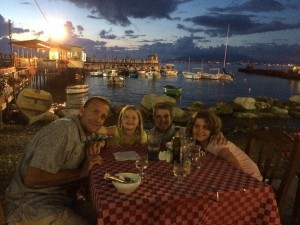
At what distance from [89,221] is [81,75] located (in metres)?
49.2

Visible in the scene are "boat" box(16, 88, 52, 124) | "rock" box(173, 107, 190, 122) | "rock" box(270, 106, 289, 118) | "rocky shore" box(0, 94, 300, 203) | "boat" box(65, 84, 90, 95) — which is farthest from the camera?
"boat" box(65, 84, 90, 95)

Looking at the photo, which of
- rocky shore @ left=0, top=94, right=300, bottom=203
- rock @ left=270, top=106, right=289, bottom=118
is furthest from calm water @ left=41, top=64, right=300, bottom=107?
rock @ left=270, top=106, right=289, bottom=118

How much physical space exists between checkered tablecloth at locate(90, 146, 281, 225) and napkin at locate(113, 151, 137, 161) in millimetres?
405

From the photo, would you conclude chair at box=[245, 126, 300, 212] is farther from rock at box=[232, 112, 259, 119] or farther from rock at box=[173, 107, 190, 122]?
rock at box=[232, 112, 259, 119]

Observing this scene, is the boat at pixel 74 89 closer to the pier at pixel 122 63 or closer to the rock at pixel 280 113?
the rock at pixel 280 113

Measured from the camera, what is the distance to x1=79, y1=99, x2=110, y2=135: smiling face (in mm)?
2900

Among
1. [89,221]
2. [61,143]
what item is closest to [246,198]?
[89,221]

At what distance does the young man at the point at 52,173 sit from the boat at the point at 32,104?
993cm

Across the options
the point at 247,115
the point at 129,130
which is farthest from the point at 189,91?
the point at 129,130

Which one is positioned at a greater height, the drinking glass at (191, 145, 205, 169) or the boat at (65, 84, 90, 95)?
the drinking glass at (191, 145, 205, 169)

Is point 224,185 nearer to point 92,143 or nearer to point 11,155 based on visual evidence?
point 92,143

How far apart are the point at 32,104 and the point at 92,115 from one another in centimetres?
1084

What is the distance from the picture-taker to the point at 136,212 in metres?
2.05

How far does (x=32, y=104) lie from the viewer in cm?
1272
